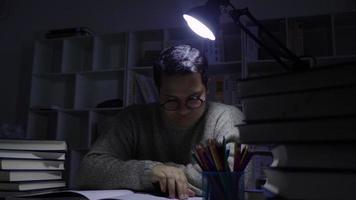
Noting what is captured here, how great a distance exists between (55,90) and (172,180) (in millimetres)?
2526

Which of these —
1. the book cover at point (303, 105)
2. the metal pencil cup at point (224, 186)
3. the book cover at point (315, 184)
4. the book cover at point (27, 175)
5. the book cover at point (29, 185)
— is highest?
the book cover at point (303, 105)

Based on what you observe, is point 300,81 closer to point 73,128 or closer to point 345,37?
point 345,37

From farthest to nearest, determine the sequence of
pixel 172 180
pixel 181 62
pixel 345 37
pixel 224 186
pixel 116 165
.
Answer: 1. pixel 345 37
2. pixel 181 62
3. pixel 116 165
4. pixel 172 180
5. pixel 224 186

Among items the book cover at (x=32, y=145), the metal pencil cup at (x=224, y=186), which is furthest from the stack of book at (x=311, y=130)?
Answer: the book cover at (x=32, y=145)

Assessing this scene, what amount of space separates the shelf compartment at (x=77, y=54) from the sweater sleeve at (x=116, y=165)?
1714 mm

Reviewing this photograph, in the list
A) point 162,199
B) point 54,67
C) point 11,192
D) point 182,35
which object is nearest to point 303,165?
point 162,199

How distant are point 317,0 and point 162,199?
92.5 inches

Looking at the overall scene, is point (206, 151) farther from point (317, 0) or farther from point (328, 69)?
point (317, 0)

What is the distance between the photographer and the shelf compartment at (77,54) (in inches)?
116

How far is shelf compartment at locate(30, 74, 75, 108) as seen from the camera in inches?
119

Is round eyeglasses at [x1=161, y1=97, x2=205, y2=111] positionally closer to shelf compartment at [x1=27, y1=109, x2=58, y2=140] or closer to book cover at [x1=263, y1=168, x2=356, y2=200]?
book cover at [x1=263, y1=168, x2=356, y2=200]

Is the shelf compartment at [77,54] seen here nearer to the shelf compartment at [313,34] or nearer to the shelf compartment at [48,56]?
the shelf compartment at [48,56]

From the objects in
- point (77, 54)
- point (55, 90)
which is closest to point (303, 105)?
point (77, 54)

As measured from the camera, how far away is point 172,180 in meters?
0.93
